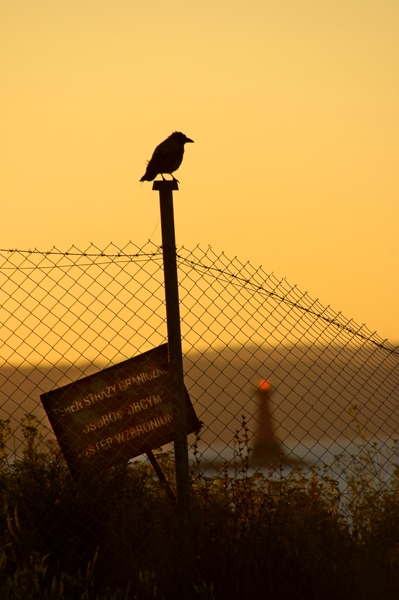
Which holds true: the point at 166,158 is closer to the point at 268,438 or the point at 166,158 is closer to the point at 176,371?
the point at 176,371

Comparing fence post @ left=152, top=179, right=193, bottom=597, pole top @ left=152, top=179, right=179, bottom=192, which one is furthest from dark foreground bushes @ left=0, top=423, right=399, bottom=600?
pole top @ left=152, top=179, right=179, bottom=192

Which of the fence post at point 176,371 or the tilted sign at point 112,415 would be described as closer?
the fence post at point 176,371

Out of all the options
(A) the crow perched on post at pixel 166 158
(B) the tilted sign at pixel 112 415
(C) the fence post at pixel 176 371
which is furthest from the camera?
(A) the crow perched on post at pixel 166 158

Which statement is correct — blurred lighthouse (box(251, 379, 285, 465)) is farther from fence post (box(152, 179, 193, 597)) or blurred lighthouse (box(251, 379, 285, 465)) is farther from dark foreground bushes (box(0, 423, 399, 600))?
fence post (box(152, 179, 193, 597))

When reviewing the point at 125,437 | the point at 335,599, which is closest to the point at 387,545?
the point at 335,599

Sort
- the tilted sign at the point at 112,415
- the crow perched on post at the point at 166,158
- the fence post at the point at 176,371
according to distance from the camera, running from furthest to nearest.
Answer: the crow perched on post at the point at 166,158
the tilted sign at the point at 112,415
the fence post at the point at 176,371

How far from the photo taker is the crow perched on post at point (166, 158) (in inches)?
224

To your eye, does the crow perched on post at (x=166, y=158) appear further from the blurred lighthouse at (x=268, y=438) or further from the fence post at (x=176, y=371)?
the blurred lighthouse at (x=268, y=438)

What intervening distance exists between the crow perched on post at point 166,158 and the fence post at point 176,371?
26 cm

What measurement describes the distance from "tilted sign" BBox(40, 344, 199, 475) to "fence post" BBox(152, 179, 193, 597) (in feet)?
0.21

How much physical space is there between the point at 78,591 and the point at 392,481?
11.3 ft

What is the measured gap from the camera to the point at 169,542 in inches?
207

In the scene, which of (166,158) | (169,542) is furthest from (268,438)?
(166,158)

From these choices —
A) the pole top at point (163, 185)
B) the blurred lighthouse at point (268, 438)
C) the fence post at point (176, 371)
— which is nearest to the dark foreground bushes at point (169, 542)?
the fence post at point (176, 371)
